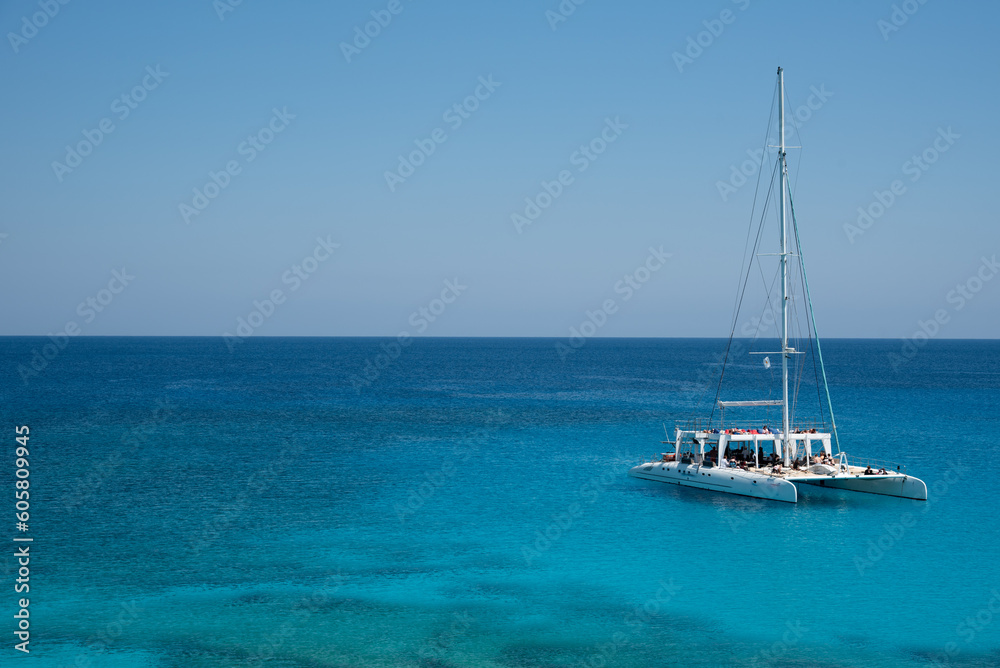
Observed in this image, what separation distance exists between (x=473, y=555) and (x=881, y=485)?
82.5ft

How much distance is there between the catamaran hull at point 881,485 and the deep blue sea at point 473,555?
3.38 ft

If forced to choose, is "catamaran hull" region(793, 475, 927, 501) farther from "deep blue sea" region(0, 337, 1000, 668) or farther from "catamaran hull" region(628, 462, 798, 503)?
"catamaran hull" region(628, 462, 798, 503)

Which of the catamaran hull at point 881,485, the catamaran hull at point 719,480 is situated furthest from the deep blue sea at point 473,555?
the catamaran hull at point 881,485

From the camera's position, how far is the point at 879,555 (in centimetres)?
Result: 3478

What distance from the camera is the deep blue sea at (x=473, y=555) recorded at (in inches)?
1000

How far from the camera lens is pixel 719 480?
47.6 meters

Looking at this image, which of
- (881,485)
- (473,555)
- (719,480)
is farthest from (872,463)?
(473,555)

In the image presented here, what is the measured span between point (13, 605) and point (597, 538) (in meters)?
23.5

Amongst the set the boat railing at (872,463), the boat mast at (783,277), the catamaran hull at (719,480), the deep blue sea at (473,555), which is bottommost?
the deep blue sea at (473,555)

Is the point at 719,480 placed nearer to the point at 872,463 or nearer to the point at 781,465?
the point at 781,465

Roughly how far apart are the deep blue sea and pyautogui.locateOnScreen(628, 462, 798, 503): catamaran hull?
0.92 meters

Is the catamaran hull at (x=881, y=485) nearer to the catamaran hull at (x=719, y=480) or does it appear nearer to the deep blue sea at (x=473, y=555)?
the deep blue sea at (x=473, y=555)

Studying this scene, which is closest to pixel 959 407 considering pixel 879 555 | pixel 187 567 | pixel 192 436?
pixel 879 555

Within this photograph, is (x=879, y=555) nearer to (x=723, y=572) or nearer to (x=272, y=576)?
(x=723, y=572)
